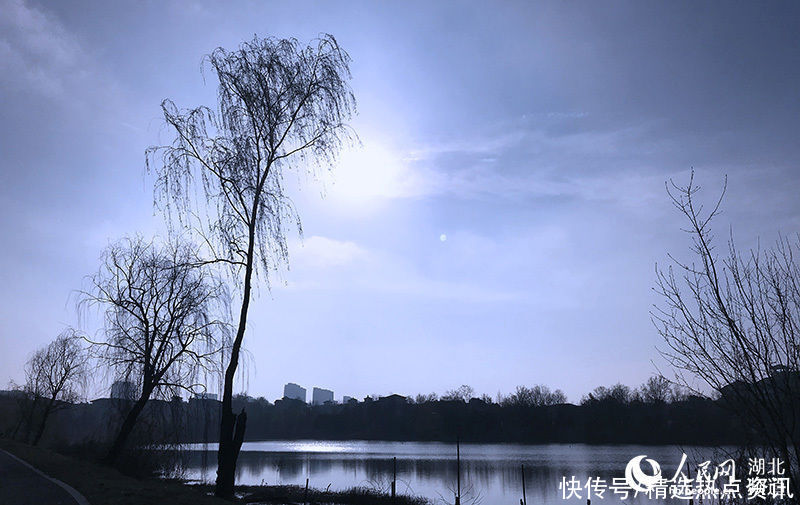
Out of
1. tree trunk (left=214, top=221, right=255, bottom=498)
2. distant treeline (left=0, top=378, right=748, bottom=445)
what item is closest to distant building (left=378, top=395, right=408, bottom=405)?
distant treeline (left=0, top=378, right=748, bottom=445)

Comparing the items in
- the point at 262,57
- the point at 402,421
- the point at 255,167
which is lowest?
the point at 402,421

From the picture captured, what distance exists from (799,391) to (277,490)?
97.8ft

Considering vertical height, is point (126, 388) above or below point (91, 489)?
above

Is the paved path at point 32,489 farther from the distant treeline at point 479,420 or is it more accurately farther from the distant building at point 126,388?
the distant treeline at point 479,420

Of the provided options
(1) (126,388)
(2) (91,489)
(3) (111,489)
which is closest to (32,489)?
(2) (91,489)

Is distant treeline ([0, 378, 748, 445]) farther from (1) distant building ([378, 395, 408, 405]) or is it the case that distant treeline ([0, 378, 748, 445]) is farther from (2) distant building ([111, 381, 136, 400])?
(2) distant building ([111, 381, 136, 400])

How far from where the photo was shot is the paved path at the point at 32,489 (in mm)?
11672

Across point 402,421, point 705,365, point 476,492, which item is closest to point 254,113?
point 705,365

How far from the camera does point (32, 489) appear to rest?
13602 millimetres

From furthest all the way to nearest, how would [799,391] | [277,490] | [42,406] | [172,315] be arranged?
1. [42,406]
2. [277,490]
3. [172,315]
4. [799,391]

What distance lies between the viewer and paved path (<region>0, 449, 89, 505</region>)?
11.7m

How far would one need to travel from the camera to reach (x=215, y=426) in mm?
19641

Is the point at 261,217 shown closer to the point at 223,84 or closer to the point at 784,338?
the point at 223,84

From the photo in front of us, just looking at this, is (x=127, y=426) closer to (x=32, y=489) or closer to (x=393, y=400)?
(x=32, y=489)
